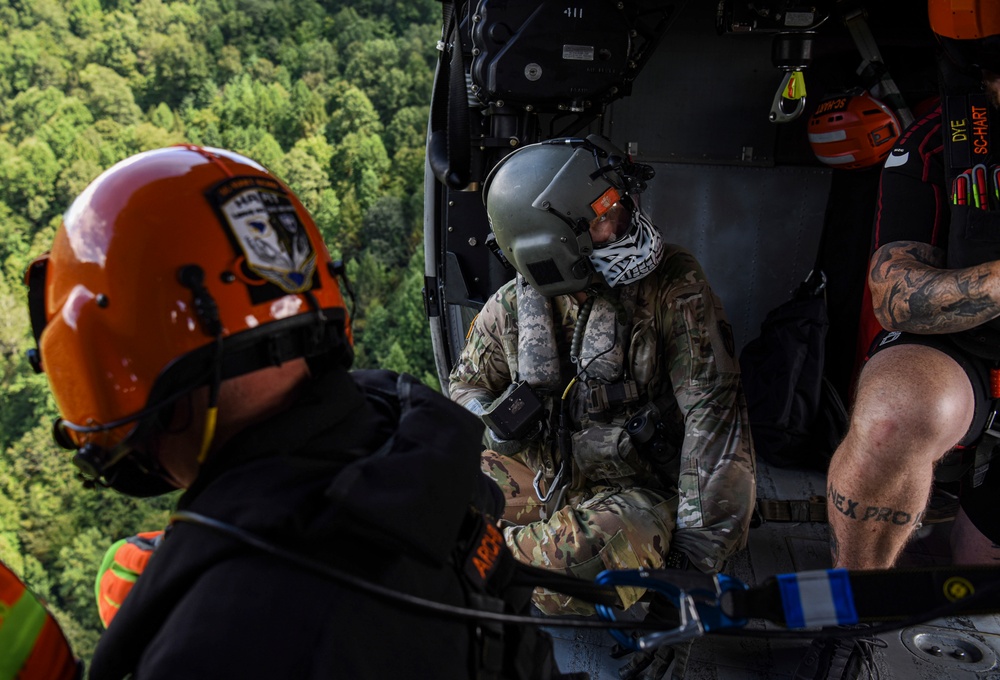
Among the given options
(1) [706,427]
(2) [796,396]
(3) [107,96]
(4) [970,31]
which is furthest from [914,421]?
(3) [107,96]

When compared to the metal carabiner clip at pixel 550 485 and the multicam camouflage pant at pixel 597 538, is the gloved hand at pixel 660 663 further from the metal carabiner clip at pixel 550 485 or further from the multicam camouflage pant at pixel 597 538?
the metal carabiner clip at pixel 550 485

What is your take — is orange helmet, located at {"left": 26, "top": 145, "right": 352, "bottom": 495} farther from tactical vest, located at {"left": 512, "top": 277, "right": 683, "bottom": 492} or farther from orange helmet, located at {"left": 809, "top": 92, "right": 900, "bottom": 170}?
orange helmet, located at {"left": 809, "top": 92, "right": 900, "bottom": 170}

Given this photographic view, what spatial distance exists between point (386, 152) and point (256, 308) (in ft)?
148

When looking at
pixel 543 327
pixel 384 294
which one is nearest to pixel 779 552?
pixel 543 327

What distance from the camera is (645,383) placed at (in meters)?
2.55

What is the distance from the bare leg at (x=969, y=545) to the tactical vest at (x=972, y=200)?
671mm

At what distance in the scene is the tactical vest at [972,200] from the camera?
84.6 inches

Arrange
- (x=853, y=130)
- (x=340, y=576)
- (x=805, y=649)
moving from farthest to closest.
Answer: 1. (x=853, y=130)
2. (x=805, y=649)
3. (x=340, y=576)

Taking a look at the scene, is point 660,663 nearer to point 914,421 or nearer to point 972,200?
point 914,421

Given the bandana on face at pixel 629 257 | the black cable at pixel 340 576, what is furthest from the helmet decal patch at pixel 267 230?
the bandana on face at pixel 629 257

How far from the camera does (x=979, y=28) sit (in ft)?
6.96

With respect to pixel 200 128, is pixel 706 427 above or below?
above

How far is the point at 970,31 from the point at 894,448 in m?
1.18

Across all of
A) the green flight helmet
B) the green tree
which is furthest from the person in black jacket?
the green tree
